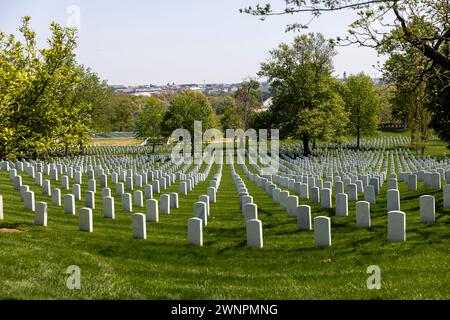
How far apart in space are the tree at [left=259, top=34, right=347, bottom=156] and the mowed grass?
36027mm

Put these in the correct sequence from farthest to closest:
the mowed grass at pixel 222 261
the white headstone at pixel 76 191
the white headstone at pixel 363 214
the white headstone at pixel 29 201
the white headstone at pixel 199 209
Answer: the white headstone at pixel 76 191 < the white headstone at pixel 29 201 < the white headstone at pixel 199 209 < the white headstone at pixel 363 214 < the mowed grass at pixel 222 261

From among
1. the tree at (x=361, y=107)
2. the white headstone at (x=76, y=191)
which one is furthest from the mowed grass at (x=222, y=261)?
the tree at (x=361, y=107)

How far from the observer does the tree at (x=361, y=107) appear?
63438 mm

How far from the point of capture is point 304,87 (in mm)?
49688

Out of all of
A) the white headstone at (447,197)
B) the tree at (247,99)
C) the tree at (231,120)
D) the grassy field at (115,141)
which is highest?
the tree at (247,99)

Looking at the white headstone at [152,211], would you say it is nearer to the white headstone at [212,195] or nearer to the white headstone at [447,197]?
the white headstone at [212,195]

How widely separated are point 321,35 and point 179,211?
1519 inches

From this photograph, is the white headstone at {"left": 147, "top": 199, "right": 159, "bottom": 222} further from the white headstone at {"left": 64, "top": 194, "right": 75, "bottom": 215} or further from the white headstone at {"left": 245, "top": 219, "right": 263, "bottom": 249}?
the white headstone at {"left": 245, "top": 219, "right": 263, "bottom": 249}

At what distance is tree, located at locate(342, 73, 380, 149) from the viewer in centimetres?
6344

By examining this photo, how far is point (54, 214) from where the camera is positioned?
14742mm

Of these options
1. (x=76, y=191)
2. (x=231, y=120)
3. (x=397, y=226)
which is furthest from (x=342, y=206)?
(x=231, y=120)

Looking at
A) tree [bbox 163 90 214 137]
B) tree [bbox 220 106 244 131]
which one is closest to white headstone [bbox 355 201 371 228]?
tree [bbox 163 90 214 137]

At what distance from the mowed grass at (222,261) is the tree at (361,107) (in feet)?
168

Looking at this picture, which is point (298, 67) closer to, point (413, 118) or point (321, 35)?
point (321, 35)
